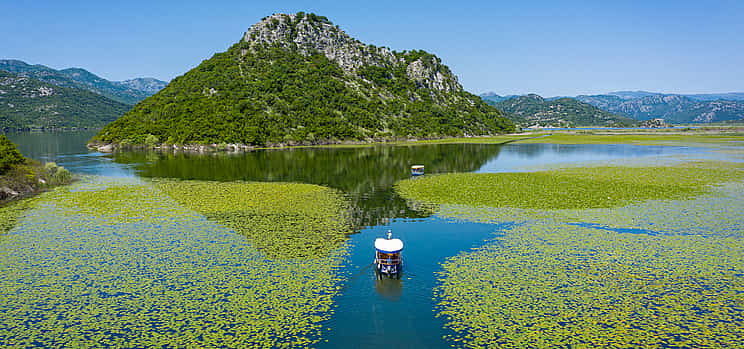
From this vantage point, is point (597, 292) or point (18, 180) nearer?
point (597, 292)

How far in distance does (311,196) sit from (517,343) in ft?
127

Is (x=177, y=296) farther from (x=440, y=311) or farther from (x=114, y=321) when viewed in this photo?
(x=440, y=311)

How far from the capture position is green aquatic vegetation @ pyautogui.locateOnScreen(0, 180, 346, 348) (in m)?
18.1

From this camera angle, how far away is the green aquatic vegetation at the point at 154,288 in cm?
1811

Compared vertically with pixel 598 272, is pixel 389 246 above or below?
above

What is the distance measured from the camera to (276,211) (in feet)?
143

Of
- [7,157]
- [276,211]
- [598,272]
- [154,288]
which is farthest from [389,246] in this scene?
[7,157]

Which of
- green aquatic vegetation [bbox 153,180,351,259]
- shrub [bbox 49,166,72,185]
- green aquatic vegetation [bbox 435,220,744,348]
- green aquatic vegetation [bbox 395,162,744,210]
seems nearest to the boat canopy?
green aquatic vegetation [bbox 435,220,744,348]

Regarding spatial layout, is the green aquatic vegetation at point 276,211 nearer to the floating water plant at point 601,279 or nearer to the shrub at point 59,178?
the floating water plant at point 601,279

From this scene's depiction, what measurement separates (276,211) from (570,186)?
40371 mm

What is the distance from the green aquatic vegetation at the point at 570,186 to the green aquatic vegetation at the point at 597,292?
47.1ft

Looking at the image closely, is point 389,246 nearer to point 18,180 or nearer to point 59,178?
point 18,180

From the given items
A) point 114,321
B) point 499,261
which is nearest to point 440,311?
point 499,261

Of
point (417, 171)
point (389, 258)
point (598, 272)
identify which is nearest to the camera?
point (389, 258)
